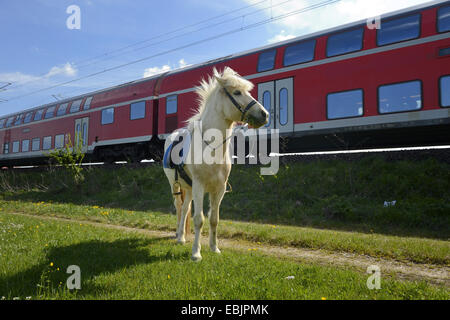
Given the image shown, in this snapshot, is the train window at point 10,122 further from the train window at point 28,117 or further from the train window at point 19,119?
the train window at point 28,117

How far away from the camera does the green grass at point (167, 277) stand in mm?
3025

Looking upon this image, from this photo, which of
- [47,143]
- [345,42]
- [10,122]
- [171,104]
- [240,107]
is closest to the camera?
[240,107]

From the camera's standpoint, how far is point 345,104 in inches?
410

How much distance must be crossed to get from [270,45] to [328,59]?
276 cm

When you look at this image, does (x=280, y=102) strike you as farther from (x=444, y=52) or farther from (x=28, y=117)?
(x=28, y=117)

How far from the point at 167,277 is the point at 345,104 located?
8.90 m

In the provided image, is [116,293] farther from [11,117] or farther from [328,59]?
[11,117]

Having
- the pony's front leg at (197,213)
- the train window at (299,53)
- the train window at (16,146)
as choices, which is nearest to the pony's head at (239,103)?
the pony's front leg at (197,213)

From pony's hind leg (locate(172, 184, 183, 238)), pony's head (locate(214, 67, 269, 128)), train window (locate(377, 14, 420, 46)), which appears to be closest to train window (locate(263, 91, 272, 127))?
train window (locate(377, 14, 420, 46))

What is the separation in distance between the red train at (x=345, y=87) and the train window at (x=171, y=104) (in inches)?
1.9

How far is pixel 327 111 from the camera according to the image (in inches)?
424

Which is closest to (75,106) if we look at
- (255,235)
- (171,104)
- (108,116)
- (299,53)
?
(108,116)

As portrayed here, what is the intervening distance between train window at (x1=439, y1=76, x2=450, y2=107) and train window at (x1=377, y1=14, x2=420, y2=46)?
62.4 inches
